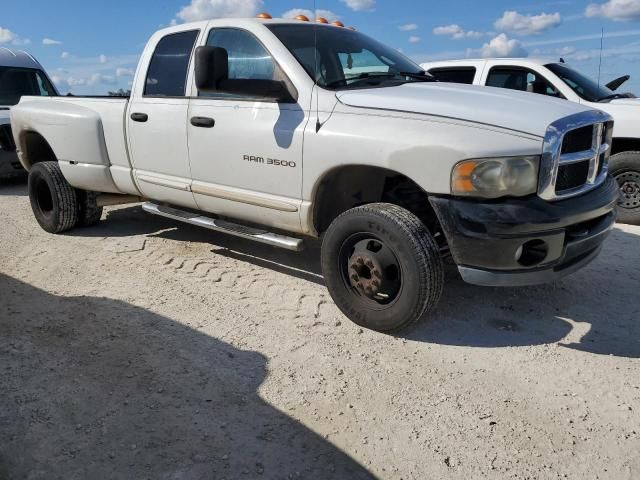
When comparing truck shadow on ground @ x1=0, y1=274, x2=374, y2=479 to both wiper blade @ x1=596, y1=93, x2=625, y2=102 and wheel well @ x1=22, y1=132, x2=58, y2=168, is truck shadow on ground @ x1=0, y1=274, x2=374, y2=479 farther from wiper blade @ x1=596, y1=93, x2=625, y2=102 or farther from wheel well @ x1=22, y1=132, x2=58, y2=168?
wiper blade @ x1=596, y1=93, x2=625, y2=102

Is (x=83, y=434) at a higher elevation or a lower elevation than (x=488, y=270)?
lower

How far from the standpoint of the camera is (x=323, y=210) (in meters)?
3.85

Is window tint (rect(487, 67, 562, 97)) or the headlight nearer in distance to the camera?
the headlight

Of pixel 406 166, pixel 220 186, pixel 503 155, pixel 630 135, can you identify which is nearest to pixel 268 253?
pixel 220 186

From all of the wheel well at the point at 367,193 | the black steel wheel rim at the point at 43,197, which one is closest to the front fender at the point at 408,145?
the wheel well at the point at 367,193

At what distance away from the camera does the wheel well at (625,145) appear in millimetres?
6344

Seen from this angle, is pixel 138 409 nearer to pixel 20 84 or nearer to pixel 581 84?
pixel 581 84

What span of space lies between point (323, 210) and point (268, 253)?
4.37 ft

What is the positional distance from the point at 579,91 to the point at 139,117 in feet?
16.4

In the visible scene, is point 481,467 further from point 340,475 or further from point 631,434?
point 631,434

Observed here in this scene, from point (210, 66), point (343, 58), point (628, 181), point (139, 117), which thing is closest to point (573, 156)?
point (343, 58)

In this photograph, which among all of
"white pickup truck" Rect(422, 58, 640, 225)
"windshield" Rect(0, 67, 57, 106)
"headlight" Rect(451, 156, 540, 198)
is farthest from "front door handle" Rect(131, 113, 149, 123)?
"windshield" Rect(0, 67, 57, 106)

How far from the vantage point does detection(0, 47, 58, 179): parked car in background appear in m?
8.66

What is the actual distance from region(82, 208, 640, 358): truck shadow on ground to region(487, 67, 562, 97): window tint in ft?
7.55
